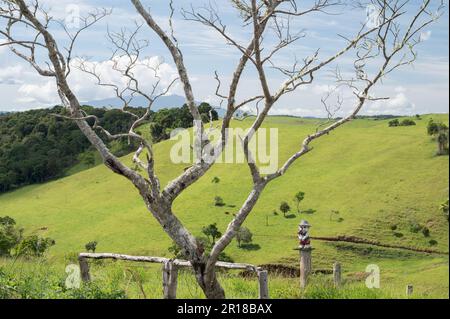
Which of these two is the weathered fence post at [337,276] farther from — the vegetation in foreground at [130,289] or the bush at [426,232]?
the bush at [426,232]

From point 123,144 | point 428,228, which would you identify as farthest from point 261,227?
point 123,144

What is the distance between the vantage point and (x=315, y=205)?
77750 mm

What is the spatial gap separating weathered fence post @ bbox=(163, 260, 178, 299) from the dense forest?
9423cm

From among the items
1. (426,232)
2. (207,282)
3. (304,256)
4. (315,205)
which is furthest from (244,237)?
(207,282)

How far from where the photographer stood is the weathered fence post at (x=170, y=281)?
30.5 feet

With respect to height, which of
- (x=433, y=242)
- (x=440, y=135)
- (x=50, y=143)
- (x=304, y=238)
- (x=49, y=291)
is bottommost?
(x=433, y=242)

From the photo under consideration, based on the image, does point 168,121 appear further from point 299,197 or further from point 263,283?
point 263,283

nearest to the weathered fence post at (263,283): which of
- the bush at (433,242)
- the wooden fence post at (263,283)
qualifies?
the wooden fence post at (263,283)

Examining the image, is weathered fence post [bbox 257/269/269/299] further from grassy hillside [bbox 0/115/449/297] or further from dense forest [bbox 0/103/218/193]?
dense forest [bbox 0/103/218/193]

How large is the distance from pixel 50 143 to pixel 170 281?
120 metres

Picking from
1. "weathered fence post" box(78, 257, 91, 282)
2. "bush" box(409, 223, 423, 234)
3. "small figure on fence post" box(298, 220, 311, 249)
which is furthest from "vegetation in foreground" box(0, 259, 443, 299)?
"bush" box(409, 223, 423, 234)

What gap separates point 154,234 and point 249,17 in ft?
213

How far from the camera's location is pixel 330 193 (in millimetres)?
80500
